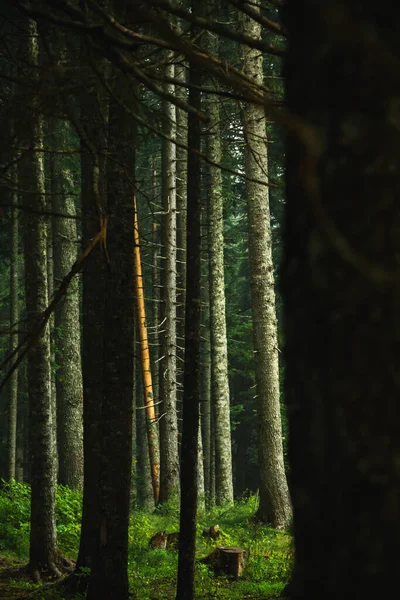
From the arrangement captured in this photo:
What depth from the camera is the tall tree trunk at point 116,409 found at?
6816 millimetres

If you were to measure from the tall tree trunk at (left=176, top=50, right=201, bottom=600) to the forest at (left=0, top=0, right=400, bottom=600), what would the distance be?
23 mm

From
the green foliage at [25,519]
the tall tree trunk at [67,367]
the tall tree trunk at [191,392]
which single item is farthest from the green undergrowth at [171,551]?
the tall tree trunk at [191,392]

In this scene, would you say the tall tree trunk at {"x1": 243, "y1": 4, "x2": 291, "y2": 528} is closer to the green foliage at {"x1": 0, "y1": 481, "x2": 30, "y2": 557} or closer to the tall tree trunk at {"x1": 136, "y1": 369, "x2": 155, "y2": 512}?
the green foliage at {"x1": 0, "y1": 481, "x2": 30, "y2": 557}

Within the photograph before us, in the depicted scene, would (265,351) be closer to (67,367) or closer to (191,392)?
(67,367)

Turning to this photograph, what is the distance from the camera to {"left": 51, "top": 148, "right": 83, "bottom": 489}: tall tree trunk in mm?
15578

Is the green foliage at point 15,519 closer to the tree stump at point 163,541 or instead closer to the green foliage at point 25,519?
the green foliage at point 25,519

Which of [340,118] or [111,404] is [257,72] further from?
[340,118]

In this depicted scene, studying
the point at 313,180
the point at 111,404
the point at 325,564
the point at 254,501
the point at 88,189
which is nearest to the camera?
the point at 313,180

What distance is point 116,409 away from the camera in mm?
6875

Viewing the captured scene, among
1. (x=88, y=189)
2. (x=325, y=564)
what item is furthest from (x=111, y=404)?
(x=325, y=564)

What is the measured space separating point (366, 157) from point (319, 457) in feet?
2.35

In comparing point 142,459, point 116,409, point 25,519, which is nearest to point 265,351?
point 25,519

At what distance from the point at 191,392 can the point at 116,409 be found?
2.88 ft

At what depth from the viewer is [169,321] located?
1688 cm
